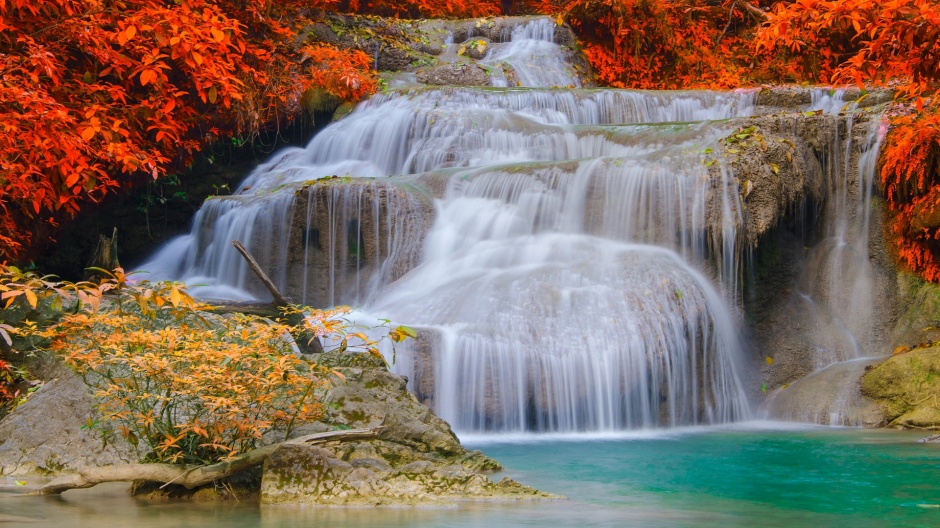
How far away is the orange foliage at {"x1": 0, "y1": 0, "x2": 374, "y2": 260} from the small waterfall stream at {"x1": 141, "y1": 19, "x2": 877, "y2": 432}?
45.5 inches

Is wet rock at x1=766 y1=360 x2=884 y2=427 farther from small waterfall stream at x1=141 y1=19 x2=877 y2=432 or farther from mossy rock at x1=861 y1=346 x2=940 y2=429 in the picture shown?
small waterfall stream at x1=141 y1=19 x2=877 y2=432

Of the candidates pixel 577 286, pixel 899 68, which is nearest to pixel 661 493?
pixel 577 286

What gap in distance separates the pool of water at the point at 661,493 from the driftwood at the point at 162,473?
3.7 inches

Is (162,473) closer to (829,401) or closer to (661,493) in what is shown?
(661,493)

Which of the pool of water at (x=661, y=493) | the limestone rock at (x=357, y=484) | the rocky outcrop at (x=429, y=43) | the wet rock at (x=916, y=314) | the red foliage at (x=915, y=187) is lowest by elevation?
the pool of water at (x=661, y=493)

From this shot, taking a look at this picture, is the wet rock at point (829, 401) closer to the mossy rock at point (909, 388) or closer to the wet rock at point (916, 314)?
the mossy rock at point (909, 388)

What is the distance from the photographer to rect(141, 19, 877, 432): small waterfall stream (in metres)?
8.04

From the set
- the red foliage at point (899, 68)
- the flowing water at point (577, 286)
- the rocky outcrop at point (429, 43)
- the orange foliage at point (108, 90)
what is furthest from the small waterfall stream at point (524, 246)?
the rocky outcrop at point (429, 43)

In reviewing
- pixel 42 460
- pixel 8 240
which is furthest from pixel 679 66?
pixel 42 460

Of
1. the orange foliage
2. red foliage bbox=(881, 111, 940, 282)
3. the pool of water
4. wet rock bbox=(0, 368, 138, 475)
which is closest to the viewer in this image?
the pool of water

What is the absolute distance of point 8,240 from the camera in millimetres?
7602

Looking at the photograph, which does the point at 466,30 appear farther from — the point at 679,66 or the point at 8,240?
the point at 8,240

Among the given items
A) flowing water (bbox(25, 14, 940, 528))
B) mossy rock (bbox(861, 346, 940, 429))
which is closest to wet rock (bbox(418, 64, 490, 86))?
flowing water (bbox(25, 14, 940, 528))

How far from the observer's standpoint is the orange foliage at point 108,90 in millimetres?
7379
